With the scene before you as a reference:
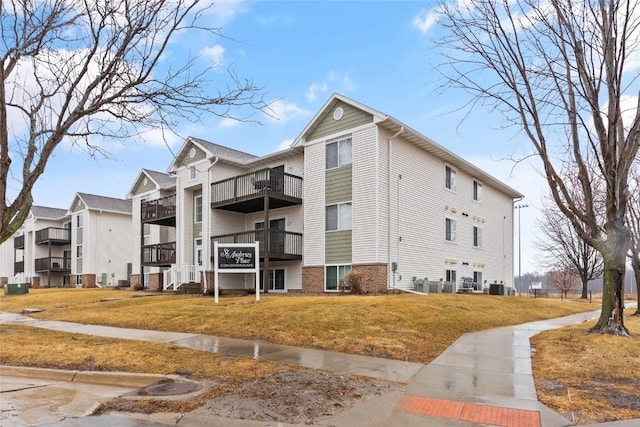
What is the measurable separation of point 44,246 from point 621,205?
53.1 meters

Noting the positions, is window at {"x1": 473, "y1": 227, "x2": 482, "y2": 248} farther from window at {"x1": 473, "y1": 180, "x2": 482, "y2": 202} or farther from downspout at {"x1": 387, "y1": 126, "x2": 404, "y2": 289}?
downspout at {"x1": 387, "y1": 126, "x2": 404, "y2": 289}

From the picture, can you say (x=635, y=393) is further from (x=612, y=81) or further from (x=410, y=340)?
(x=612, y=81)

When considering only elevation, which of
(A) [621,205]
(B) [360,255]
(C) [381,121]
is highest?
(C) [381,121]

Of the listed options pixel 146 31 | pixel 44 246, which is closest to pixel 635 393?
pixel 146 31

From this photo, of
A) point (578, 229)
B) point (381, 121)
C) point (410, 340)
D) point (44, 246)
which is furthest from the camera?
point (44, 246)

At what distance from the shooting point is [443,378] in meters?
8.37

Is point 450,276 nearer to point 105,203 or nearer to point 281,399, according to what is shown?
point 281,399

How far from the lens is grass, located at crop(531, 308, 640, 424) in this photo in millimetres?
6617

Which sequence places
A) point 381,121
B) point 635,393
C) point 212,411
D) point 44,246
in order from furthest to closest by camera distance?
point 44,246
point 381,121
point 635,393
point 212,411

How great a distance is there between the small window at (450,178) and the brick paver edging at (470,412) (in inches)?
778

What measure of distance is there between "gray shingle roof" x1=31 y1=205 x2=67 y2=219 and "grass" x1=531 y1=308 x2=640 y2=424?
165 feet

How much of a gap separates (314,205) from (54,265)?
1435 inches

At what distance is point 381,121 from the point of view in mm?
20312

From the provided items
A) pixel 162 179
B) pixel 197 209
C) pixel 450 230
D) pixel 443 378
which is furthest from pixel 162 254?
pixel 443 378
